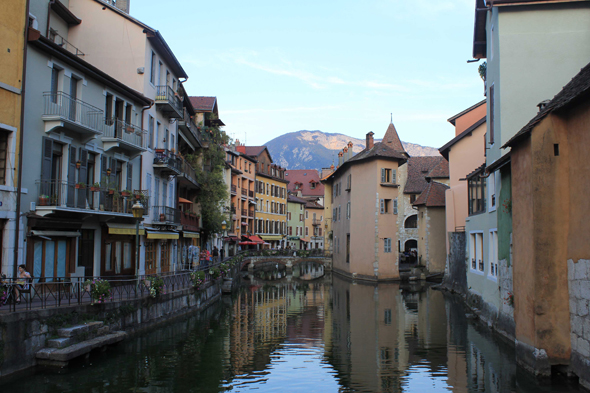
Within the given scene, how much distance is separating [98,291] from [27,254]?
376 centimetres

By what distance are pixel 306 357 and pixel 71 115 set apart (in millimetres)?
12796

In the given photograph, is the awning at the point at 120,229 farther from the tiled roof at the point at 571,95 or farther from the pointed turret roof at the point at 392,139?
the pointed turret roof at the point at 392,139

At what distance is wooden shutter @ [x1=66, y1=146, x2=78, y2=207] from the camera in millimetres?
19797

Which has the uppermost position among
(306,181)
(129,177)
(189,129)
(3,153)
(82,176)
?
(306,181)

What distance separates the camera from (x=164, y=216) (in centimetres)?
3027

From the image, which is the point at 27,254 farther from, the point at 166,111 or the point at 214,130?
the point at 214,130

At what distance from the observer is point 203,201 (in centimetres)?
4300

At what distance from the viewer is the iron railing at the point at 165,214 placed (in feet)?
99.0

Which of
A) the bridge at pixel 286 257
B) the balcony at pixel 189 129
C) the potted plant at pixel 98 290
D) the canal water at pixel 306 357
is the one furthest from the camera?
the bridge at pixel 286 257

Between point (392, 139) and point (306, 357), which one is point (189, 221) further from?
point (392, 139)

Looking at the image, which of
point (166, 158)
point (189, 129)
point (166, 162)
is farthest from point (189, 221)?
point (166, 162)

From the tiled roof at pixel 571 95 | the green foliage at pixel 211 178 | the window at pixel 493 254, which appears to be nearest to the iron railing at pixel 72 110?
the tiled roof at pixel 571 95

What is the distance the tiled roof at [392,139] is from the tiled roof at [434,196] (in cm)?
2094

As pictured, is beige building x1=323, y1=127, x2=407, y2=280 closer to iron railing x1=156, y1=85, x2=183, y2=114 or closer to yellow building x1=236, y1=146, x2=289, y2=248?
iron railing x1=156, y1=85, x2=183, y2=114
